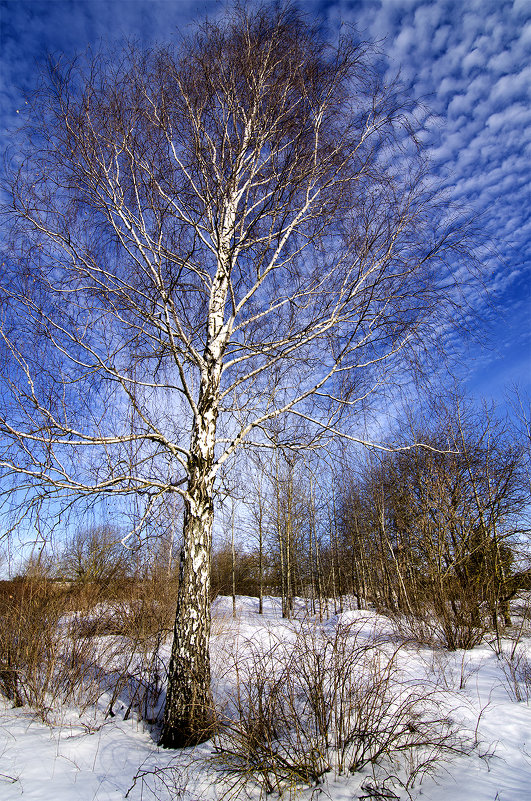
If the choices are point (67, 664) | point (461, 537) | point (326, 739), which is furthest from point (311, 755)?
point (461, 537)

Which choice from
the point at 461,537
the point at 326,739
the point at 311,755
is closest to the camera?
the point at 311,755

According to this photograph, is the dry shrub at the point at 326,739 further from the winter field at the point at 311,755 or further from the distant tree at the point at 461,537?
the distant tree at the point at 461,537

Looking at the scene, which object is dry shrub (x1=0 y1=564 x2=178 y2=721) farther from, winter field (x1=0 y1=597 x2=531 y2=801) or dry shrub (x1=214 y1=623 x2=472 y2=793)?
dry shrub (x1=214 y1=623 x2=472 y2=793)

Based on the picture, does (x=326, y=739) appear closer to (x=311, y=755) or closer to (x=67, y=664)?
(x=311, y=755)

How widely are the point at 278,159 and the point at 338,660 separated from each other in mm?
4861

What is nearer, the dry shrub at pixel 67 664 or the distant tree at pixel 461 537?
the dry shrub at pixel 67 664

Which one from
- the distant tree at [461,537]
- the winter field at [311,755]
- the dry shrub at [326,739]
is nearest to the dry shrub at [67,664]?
the winter field at [311,755]

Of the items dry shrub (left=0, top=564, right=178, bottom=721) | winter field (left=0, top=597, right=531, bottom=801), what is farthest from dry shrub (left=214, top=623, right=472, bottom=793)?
dry shrub (left=0, top=564, right=178, bottom=721)

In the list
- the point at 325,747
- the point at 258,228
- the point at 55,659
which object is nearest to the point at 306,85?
the point at 258,228

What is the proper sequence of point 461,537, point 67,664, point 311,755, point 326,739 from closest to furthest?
point 311,755 → point 326,739 → point 67,664 → point 461,537

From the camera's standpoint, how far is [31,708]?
4.23 m

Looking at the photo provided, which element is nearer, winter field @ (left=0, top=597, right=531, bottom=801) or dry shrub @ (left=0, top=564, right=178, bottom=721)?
winter field @ (left=0, top=597, right=531, bottom=801)

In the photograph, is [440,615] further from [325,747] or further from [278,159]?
[278,159]

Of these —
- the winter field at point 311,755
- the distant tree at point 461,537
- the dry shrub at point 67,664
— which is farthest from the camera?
the distant tree at point 461,537
